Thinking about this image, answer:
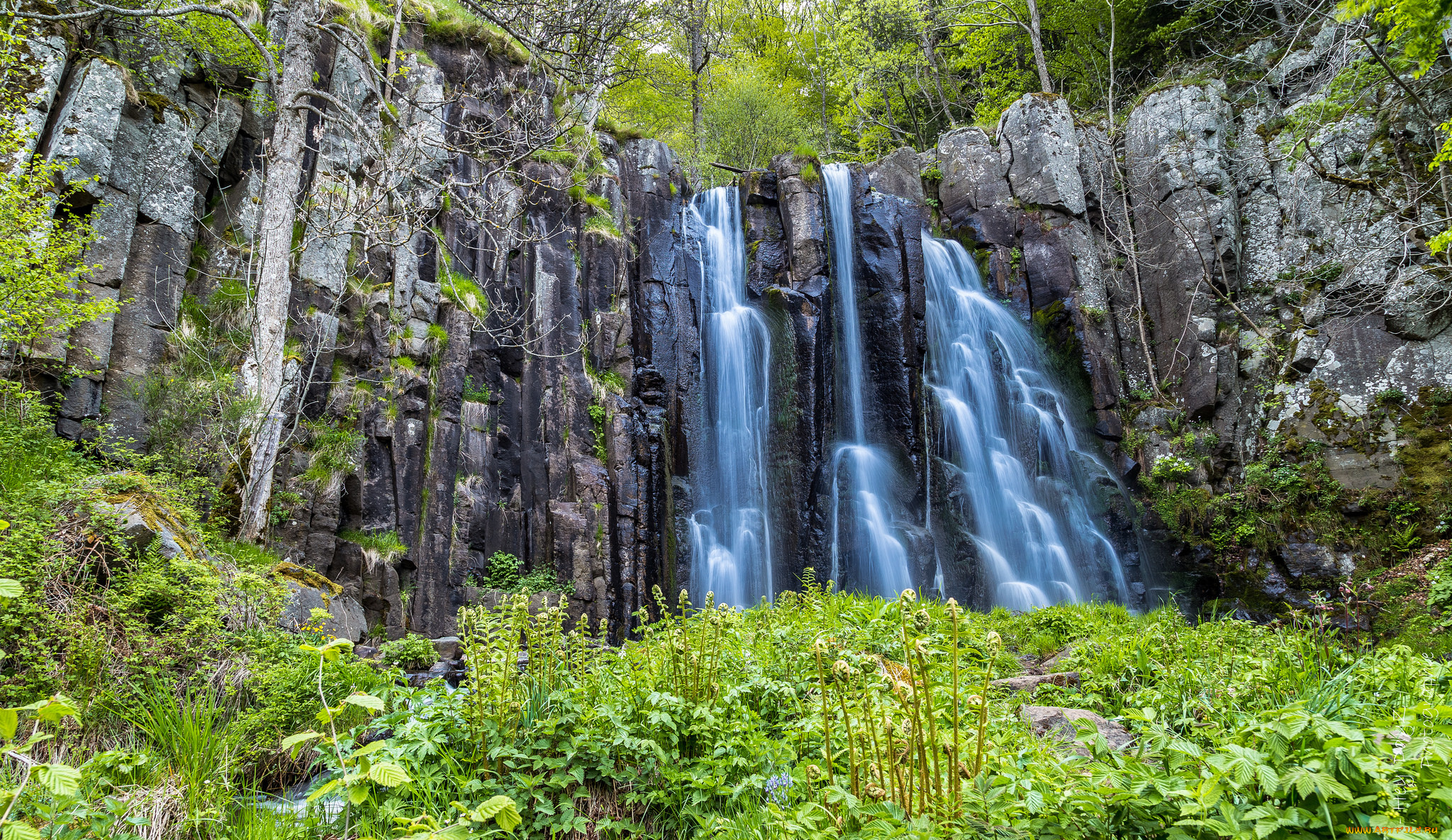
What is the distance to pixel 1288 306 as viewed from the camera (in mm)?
14383

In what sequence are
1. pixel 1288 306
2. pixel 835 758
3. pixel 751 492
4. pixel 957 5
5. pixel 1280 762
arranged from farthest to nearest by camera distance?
pixel 957 5, pixel 1288 306, pixel 751 492, pixel 835 758, pixel 1280 762

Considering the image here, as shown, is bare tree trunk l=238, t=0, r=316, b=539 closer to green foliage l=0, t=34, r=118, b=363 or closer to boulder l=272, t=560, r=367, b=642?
boulder l=272, t=560, r=367, b=642

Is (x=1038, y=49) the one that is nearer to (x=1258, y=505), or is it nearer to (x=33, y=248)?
(x=1258, y=505)

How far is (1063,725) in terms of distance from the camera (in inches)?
122

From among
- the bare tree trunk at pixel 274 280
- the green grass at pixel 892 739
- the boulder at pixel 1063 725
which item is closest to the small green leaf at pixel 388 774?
the green grass at pixel 892 739

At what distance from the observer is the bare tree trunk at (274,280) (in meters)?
7.37

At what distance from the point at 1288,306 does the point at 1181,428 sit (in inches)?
134

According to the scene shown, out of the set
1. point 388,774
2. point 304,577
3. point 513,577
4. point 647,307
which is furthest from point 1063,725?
point 647,307

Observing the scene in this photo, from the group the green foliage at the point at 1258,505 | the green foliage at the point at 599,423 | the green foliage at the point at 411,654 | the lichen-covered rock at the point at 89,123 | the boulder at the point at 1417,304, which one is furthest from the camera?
the green foliage at the point at 599,423

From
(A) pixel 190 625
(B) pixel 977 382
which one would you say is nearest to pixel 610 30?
(A) pixel 190 625

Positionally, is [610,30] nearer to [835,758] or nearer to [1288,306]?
[835,758]

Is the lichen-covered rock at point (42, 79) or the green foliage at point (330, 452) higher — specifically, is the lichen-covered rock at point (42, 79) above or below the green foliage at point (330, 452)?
above

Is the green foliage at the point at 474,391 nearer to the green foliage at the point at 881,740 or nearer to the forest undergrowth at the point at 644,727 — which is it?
the forest undergrowth at the point at 644,727

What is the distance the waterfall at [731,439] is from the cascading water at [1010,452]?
4.20 meters
